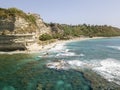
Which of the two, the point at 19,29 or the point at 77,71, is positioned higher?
the point at 19,29

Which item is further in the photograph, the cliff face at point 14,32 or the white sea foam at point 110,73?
the cliff face at point 14,32

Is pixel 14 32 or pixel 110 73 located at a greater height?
pixel 14 32

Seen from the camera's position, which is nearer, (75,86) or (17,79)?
(75,86)

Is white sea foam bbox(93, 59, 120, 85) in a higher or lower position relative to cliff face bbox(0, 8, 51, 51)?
lower

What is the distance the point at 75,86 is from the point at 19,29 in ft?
124

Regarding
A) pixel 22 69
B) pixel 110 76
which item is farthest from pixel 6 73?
pixel 110 76

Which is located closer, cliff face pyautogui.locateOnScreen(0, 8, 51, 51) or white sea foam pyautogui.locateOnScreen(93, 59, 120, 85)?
white sea foam pyautogui.locateOnScreen(93, 59, 120, 85)

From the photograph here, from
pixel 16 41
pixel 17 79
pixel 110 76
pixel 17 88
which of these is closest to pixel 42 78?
pixel 17 79

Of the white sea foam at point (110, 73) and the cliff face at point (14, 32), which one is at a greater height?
the cliff face at point (14, 32)

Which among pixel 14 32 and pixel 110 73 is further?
pixel 14 32

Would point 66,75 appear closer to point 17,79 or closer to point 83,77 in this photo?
point 83,77

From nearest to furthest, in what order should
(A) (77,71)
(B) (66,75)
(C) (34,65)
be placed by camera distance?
1. (B) (66,75)
2. (A) (77,71)
3. (C) (34,65)

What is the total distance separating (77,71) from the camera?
37.9m

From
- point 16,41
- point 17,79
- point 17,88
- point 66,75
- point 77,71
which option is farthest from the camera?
point 16,41
